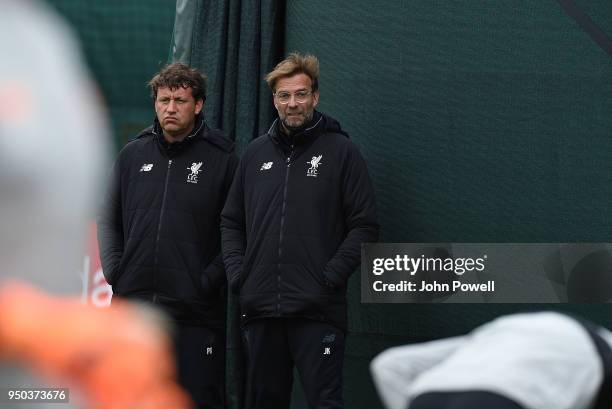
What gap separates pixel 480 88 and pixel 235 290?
1.76 m

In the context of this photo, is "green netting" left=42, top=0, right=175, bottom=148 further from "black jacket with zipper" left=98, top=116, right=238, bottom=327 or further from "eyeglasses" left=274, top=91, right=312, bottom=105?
"eyeglasses" left=274, top=91, right=312, bottom=105

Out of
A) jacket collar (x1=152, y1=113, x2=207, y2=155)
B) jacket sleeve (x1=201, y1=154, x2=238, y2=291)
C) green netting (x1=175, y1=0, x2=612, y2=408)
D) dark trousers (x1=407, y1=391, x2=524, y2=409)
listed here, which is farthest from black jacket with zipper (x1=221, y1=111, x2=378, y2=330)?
dark trousers (x1=407, y1=391, x2=524, y2=409)

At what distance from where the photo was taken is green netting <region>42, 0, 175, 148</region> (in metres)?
5.08

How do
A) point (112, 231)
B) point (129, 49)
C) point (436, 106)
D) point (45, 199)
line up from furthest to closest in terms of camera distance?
point (129, 49)
point (436, 106)
point (112, 231)
point (45, 199)

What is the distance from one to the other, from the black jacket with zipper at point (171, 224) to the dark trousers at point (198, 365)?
0.07m

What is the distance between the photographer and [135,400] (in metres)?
1.24

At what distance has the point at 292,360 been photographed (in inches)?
176

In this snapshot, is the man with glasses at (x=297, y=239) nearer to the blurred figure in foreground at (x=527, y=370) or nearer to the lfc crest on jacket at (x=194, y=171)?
the lfc crest on jacket at (x=194, y=171)

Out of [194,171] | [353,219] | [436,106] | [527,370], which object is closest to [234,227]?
[194,171]

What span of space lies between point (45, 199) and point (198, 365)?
388cm

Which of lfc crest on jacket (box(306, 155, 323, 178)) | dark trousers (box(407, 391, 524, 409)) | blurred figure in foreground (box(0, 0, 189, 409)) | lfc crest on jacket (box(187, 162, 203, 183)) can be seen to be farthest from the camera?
lfc crest on jacket (box(187, 162, 203, 183))

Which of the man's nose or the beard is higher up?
the man's nose

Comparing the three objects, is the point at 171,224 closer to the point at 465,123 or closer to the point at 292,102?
the point at 292,102

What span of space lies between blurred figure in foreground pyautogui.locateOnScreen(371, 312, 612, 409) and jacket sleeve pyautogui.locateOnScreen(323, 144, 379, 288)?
174cm
